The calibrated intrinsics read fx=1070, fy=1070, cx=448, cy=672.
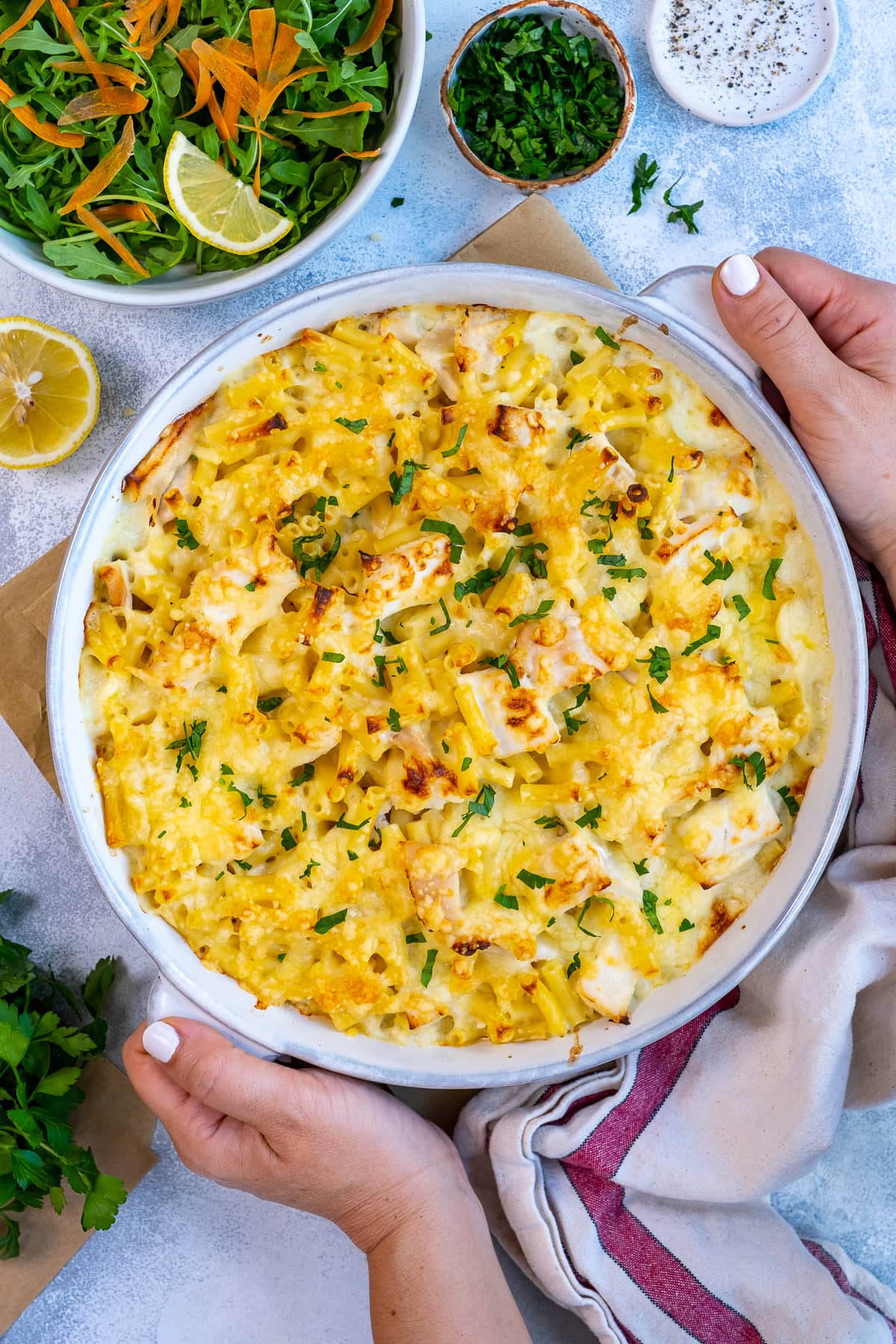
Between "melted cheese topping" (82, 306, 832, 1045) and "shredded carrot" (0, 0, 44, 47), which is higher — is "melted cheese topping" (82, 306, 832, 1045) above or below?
below

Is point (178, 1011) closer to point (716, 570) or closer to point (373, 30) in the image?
point (716, 570)

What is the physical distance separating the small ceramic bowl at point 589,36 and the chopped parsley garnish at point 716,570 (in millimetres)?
1215

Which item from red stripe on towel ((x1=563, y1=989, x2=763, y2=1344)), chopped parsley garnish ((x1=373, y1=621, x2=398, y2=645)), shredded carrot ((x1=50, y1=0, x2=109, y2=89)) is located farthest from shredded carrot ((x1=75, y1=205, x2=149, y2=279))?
red stripe on towel ((x1=563, y1=989, x2=763, y2=1344))

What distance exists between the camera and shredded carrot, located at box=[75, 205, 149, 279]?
2705 millimetres

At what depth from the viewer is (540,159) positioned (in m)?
2.98

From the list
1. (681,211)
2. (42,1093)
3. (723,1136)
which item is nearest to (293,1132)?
(42,1093)

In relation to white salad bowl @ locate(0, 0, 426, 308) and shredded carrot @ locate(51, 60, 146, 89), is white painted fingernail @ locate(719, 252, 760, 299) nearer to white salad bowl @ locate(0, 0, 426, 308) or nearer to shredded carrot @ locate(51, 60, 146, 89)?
white salad bowl @ locate(0, 0, 426, 308)

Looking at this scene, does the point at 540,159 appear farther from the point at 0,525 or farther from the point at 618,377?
the point at 0,525

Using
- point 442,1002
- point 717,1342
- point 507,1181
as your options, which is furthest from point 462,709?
point 717,1342

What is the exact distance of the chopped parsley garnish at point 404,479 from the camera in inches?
93.5

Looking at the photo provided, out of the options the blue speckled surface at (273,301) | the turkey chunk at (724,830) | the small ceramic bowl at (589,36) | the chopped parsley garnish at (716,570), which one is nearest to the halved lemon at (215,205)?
the blue speckled surface at (273,301)

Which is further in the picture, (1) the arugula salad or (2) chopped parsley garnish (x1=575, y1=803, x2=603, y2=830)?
(1) the arugula salad

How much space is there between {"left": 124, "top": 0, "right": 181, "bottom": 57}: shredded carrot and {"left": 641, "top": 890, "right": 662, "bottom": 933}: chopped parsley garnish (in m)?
2.35

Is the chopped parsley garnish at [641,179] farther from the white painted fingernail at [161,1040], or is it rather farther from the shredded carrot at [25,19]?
the white painted fingernail at [161,1040]
